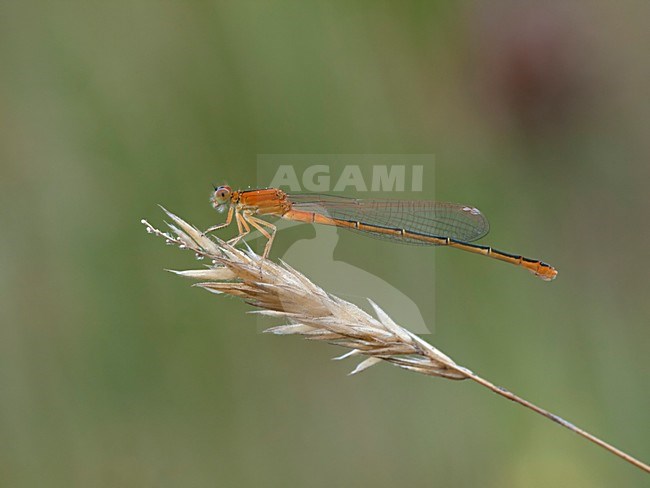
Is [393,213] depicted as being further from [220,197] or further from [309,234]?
[220,197]

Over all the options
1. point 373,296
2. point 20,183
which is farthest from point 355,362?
point 20,183

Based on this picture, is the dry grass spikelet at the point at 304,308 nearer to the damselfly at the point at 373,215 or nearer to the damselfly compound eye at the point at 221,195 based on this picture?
the damselfly compound eye at the point at 221,195

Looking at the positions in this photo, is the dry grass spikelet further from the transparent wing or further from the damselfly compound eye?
the transparent wing

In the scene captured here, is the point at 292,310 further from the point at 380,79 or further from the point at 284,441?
the point at 380,79

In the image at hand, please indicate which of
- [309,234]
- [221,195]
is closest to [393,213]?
[309,234]

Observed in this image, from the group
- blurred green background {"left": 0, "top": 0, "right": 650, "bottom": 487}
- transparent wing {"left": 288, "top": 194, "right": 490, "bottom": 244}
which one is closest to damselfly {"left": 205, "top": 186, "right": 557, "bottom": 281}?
transparent wing {"left": 288, "top": 194, "right": 490, "bottom": 244}

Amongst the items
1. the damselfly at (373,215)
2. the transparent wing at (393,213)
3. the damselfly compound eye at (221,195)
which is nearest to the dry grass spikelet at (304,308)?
the damselfly compound eye at (221,195)
